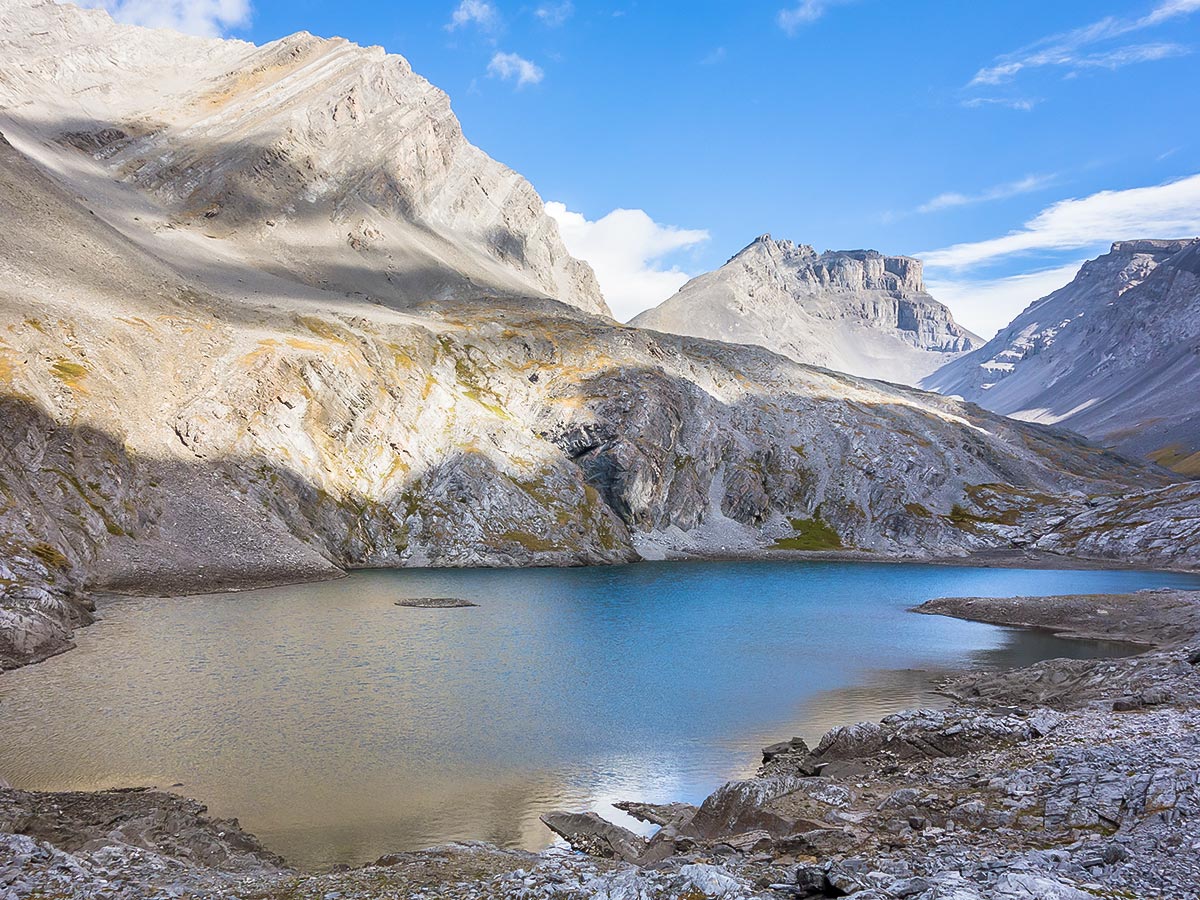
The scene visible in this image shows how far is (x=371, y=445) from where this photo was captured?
12119 centimetres

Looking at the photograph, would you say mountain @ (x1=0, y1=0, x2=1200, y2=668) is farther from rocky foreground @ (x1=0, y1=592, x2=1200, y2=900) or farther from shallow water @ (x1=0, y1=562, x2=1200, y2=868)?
rocky foreground @ (x1=0, y1=592, x2=1200, y2=900)

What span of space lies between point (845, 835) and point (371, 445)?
10701 cm

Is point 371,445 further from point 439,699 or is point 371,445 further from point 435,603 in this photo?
point 439,699

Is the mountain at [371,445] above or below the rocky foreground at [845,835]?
above

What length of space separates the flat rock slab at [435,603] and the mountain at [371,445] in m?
17.6

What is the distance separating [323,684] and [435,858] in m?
27.6

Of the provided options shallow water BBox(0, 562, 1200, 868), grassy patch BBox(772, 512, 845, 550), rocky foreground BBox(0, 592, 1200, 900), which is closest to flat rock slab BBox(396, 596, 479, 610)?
shallow water BBox(0, 562, 1200, 868)

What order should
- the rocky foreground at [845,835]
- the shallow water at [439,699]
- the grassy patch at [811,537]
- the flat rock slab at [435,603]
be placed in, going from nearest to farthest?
the rocky foreground at [845,835] < the shallow water at [439,699] < the flat rock slab at [435,603] < the grassy patch at [811,537]

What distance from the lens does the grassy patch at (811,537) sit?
155500mm

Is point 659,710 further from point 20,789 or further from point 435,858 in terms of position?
point 20,789

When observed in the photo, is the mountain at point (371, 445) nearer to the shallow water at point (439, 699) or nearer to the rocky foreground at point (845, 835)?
the shallow water at point (439, 699)

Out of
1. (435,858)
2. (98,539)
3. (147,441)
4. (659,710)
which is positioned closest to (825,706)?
(659,710)

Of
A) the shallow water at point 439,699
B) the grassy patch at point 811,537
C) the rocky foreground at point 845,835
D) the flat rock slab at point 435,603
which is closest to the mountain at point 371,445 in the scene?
the grassy patch at point 811,537

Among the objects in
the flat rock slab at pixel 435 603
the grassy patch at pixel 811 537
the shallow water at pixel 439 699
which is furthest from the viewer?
the grassy patch at pixel 811 537
